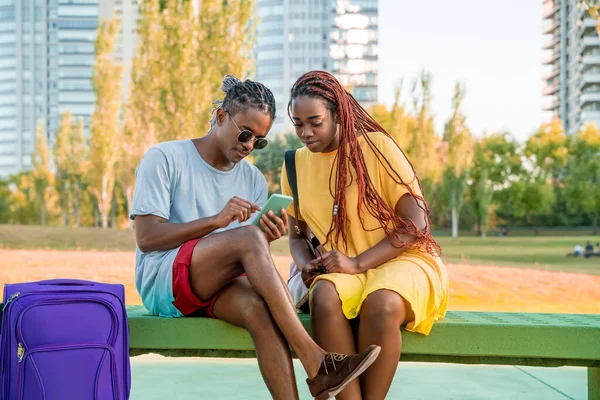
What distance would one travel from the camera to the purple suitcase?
2.42 metres

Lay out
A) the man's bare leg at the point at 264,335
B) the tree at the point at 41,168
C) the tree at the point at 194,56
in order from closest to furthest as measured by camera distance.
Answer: the man's bare leg at the point at 264,335
the tree at the point at 194,56
the tree at the point at 41,168

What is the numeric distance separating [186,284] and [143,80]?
1952 cm

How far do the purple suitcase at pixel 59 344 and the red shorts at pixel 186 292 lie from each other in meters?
0.24

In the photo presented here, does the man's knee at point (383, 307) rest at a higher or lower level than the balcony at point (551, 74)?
lower

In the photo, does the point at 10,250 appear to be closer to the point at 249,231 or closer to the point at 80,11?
the point at 249,231

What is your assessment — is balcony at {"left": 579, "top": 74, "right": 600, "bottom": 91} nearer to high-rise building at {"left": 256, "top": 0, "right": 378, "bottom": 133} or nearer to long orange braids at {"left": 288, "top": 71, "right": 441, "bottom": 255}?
high-rise building at {"left": 256, "top": 0, "right": 378, "bottom": 133}

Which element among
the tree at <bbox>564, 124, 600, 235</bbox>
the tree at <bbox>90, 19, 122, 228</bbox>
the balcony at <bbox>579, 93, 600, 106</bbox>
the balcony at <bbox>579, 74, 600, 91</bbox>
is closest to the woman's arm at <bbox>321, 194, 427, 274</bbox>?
the tree at <bbox>90, 19, 122, 228</bbox>

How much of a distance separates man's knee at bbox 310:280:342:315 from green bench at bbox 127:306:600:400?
168 millimetres

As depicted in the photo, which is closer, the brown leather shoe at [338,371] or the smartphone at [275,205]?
→ the brown leather shoe at [338,371]

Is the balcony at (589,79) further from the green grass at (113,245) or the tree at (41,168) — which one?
the tree at (41,168)

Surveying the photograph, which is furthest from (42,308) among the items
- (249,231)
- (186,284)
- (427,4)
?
(427,4)

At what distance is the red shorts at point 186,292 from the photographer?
2.64m

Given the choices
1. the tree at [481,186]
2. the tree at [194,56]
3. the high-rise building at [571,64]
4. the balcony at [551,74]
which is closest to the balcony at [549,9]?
the high-rise building at [571,64]

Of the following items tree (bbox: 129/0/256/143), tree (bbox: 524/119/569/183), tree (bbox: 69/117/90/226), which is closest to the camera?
tree (bbox: 129/0/256/143)
